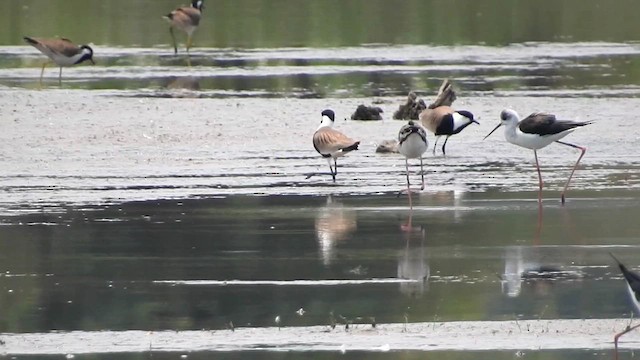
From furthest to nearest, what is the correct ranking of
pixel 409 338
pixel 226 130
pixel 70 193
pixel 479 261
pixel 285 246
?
pixel 226 130
pixel 70 193
pixel 285 246
pixel 479 261
pixel 409 338

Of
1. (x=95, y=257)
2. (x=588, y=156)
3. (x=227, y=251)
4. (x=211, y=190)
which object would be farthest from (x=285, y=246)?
(x=588, y=156)

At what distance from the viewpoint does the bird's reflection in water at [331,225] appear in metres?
12.3

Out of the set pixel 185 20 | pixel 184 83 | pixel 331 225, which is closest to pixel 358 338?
pixel 331 225

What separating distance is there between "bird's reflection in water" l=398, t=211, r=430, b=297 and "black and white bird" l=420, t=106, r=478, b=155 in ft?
18.3

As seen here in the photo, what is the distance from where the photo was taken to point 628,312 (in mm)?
9836

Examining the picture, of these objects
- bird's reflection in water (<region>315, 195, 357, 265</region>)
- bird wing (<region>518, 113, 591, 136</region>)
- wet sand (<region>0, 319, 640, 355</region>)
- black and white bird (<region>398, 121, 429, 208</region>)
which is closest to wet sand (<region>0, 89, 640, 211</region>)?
black and white bird (<region>398, 121, 429, 208</region>)

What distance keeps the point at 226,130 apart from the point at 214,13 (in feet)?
77.3

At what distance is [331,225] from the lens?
1337 cm

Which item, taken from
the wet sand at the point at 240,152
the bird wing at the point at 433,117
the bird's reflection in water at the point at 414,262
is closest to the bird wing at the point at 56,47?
the wet sand at the point at 240,152

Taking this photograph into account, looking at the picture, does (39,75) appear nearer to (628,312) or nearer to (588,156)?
(588,156)

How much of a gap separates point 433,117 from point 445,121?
342 millimetres

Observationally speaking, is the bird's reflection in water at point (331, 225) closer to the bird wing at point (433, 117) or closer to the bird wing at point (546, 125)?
the bird wing at point (546, 125)

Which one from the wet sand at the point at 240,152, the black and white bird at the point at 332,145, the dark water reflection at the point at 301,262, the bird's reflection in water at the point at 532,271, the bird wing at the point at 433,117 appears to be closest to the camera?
the dark water reflection at the point at 301,262

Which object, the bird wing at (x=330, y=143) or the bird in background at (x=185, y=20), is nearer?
the bird wing at (x=330, y=143)
